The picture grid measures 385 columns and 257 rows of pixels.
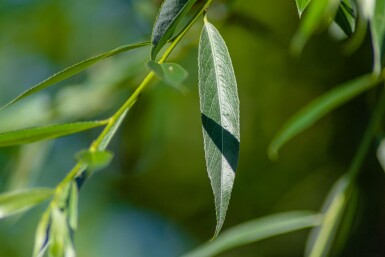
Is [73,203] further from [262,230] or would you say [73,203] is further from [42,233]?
[262,230]

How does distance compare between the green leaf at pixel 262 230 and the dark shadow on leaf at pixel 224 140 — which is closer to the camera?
the dark shadow on leaf at pixel 224 140

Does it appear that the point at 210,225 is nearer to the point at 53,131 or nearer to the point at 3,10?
the point at 3,10

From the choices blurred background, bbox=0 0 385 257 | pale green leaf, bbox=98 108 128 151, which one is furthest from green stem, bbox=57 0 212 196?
blurred background, bbox=0 0 385 257

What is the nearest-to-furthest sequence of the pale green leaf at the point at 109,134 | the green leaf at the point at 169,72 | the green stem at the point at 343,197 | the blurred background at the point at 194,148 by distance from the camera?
the green leaf at the point at 169,72 → the pale green leaf at the point at 109,134 → the green stem at the point at 343,197 → the blurred background at the point at 194,148

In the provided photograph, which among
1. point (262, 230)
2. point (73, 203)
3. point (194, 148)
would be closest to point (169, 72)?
point (73, 203)

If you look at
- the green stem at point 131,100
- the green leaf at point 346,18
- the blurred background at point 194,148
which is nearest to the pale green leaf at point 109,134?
the green stem at point 131,100

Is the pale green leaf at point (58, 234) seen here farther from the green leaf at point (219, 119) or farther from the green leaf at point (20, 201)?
the green leaf at point (219, 119)

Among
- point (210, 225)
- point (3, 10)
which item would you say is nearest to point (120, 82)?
point (3, 10)
